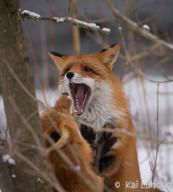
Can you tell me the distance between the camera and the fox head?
4254mm

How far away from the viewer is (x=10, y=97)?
285 centimetres

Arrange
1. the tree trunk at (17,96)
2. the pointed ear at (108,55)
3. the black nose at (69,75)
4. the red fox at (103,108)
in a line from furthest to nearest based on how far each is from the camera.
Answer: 1. the pointed ear at (108,55)
2. the black nose at (69,75)
3. the red fox at (103,108)
4. the tree trunk at (17,96)

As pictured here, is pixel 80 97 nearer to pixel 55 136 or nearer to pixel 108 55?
pixel 108 55

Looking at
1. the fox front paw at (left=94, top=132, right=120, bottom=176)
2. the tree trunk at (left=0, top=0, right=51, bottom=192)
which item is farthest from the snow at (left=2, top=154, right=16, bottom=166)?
the fox front paw at (left=94, top=132, right=120, bottom=176)

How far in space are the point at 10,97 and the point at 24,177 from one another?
1.41ft

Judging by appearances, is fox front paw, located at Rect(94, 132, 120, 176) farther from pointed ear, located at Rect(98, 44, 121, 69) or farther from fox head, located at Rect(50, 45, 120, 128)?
pointed ear, located at Rect(98, 44, 121, 69)

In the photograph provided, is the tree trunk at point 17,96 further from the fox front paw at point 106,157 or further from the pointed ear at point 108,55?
the pointed ear at point 108,55

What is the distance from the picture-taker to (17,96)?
2973 mm

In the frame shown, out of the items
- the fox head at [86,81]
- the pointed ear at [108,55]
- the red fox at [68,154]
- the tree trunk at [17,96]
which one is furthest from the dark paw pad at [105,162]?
the tree trunk at [17,96]

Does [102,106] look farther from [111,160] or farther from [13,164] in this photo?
[13,164]

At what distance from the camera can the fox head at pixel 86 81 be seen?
4254 millimetres

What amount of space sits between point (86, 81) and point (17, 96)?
4.48 ft

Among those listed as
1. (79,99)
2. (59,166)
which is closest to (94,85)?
(79,99)

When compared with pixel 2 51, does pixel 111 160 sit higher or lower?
lower
